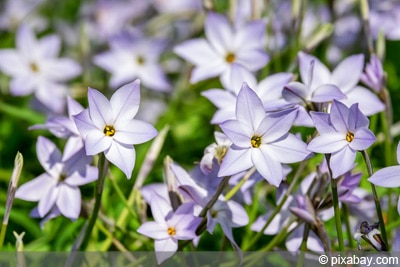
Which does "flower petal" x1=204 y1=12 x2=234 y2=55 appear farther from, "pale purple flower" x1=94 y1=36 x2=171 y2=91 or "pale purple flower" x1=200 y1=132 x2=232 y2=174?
"pale purple flower" x1=200 y1=132 x2=232 y2=174

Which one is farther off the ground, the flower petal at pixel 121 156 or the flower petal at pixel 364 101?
the flower petal at pixel 121 156

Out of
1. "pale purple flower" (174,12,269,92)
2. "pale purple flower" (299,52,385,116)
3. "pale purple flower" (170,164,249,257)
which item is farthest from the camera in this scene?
"pale purple flower" (174,12,269,92)

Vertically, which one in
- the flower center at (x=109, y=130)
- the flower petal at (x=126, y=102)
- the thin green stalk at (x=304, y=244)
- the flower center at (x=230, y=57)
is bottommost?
the thin green stalk at (x=304, y=244)

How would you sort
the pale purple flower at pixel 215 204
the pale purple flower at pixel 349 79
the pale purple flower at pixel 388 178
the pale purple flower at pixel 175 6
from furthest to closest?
the pale purple flower at pixel 175 6 < the pale purple flower at pixel 349 79 < the pale purple flower at pixel 215 204 < the pale purple flower at pixel 388 178

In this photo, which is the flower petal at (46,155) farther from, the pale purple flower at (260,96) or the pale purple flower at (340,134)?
the pale purple flower at (340,134)

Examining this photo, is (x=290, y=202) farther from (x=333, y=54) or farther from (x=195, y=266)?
(x=333, y=54)

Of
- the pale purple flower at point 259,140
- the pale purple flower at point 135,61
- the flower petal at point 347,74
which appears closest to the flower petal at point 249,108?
the pale purple flower at point 259,140

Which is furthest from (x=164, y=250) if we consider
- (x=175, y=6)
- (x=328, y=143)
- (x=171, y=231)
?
(x=175, y=6)

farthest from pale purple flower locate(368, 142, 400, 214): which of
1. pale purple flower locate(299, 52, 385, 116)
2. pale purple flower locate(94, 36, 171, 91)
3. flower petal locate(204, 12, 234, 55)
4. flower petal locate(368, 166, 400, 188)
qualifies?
pale purple flower locate(94, 36, 171, 91)
